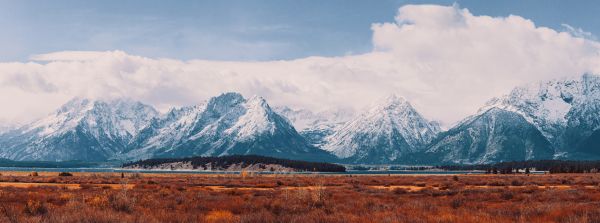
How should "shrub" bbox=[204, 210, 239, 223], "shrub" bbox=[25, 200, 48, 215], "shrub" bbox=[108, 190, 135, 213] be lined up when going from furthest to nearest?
"shrub" bbox=[108, 190, 135, 213]
"shrub" bbox=[25, 200, 48, 215]
"shrub" bbox=[204, 210, 239, 223]

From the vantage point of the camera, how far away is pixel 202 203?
39562 millimetres

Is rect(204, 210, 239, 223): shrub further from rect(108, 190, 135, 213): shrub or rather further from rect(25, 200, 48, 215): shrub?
rect(25, 200, 48, 215): shrub

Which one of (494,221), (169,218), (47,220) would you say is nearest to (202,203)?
(169,218)

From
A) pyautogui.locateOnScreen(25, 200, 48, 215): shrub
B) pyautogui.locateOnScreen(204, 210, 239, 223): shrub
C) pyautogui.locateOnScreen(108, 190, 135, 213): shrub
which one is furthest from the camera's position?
pyautogui.locateOnScreen(108, 190, 135, 213): shrub

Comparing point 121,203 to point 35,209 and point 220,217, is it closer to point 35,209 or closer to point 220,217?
point 35,209

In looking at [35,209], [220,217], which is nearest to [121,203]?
[35,209]

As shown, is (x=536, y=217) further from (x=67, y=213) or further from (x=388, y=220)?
(x=67, y=213)

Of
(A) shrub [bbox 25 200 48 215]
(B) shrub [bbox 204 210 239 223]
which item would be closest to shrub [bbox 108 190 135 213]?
(A) shrub [bbox 25 200 48 215]

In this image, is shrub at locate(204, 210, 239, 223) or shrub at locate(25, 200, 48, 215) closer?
shrub at locate(204, 210, 239, 223)

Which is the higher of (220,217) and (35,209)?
(35,209)

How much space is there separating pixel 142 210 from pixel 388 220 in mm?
13356

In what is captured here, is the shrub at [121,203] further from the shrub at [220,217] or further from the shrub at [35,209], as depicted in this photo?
the shrub at [220,217]

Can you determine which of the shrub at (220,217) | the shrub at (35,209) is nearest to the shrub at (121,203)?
the shrub at (35,209)

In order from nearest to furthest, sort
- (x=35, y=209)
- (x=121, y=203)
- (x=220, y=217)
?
(x=220, y=217) < (x=35, y=209) < (x=121, y=203)
